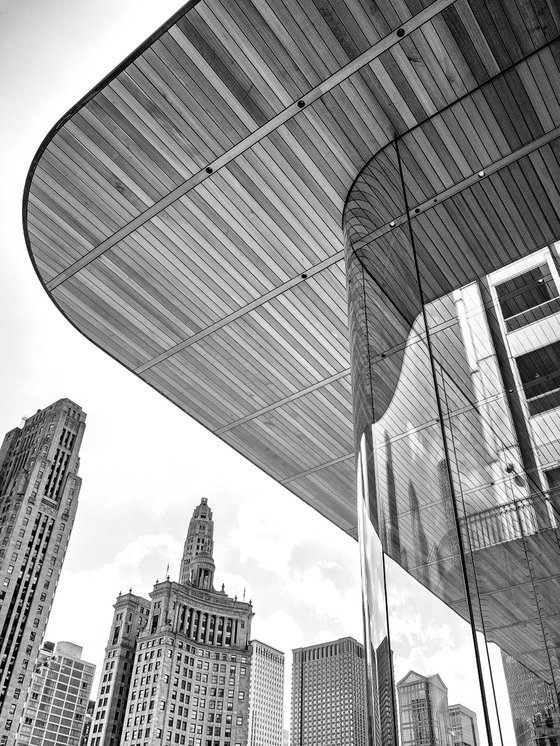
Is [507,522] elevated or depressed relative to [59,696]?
depressed

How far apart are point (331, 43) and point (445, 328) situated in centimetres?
291

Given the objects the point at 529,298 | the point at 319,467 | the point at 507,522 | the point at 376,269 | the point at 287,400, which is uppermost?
the point at 287,400

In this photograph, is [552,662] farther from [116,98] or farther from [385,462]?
[116,98]

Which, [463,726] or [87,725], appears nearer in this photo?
[463,726]

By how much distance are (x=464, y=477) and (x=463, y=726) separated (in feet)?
3.71

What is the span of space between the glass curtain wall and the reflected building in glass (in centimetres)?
1

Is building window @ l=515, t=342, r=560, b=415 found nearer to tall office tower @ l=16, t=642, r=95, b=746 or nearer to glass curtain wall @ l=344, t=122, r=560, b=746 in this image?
glass curtain wall @ l=344, t=122, r=560, b=746

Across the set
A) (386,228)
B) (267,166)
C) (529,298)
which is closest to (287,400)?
(267,166)

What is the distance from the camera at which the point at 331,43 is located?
5332 millimetres

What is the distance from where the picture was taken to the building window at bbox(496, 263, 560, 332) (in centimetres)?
345

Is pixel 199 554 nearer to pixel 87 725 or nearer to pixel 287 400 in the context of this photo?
pixel 87 725

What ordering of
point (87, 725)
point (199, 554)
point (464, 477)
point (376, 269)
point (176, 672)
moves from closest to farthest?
point (464, 477) → point (376, 269) → point (176, 672) → point (199, 554) → point (87, 725)

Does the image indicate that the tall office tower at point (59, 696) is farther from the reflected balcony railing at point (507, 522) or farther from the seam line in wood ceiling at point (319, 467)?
the reflected balcony railing at point (507, 522)

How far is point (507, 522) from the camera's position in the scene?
2.98 meters
